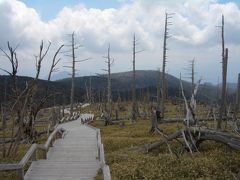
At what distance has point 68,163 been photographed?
59.5 ft

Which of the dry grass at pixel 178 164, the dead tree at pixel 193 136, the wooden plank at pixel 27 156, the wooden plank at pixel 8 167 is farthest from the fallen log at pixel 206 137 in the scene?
the wooden plank at pixel 8 167

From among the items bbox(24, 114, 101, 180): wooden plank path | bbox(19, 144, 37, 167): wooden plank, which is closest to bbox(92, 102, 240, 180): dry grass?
bbox(24, 114, 101, 180): wooden plank path

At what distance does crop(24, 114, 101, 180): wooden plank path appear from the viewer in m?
15.7

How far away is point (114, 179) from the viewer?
15883 millimetres

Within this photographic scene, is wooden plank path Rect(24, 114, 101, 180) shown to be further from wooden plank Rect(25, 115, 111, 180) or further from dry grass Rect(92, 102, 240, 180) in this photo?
dry grass Rect(92, 102, 240, 180)

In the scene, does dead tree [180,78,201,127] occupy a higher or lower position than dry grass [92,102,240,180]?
higher

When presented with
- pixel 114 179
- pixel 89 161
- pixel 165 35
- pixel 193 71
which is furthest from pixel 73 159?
pixel 193 71

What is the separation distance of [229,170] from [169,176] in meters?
3.20

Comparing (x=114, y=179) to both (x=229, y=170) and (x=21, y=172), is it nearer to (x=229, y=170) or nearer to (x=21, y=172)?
(x=21, y=172)

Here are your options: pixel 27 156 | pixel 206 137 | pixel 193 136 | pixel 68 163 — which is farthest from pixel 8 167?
pixel 193 136

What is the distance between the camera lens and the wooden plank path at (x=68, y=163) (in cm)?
1567

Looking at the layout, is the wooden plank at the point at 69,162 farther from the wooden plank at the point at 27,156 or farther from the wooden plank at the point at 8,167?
the wooden plank at the point at 8,167

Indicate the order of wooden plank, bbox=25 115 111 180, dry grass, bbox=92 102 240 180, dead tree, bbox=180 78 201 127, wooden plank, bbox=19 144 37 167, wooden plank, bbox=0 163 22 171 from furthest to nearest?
dead tree, bbox=180 78 201 127, dry grass, bbox=92 102 240 180, wooden plank, bbox=25 115 111 180, wooden plank, bbox=19 144 37 167, wooden plank, bbox=0 163 22 171

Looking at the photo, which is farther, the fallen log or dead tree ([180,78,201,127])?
dead tree ([180,78,201,127])
